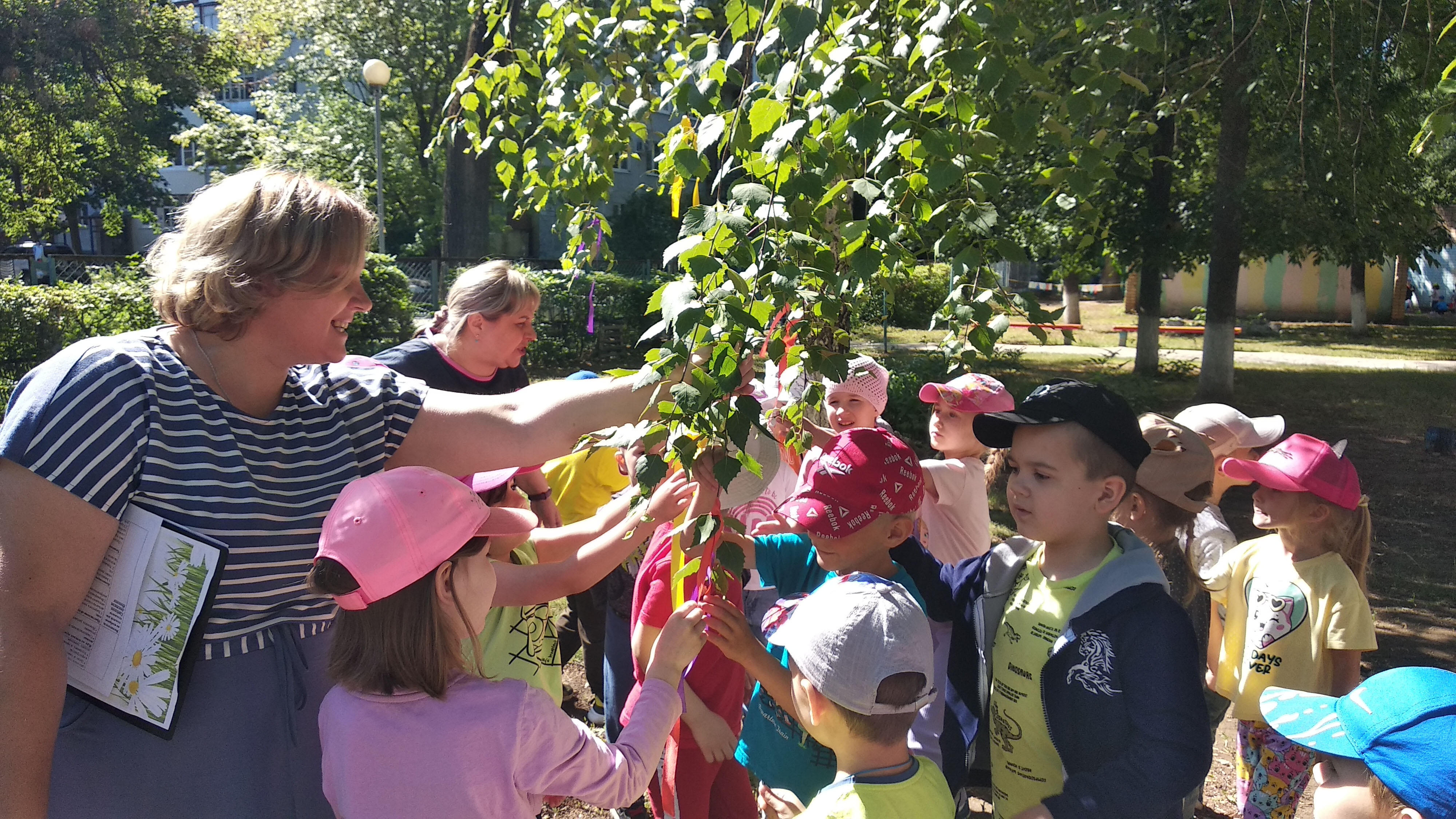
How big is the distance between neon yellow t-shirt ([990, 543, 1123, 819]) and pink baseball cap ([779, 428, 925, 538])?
0.37 metres

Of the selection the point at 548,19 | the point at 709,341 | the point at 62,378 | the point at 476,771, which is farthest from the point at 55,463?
the point at 548,19

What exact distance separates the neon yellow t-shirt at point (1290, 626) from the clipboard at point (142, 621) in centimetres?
255

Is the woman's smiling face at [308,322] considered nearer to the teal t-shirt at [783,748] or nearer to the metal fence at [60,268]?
the teal t-shirt at [783,748]

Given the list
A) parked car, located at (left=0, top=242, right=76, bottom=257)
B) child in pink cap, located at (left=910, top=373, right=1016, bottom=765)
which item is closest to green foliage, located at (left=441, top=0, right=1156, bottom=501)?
child in pink cap, located at (left=910, top=373, right=1016, bottom=765)

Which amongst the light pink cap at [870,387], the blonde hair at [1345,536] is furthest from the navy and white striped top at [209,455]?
the blonde hair at [1345,536]

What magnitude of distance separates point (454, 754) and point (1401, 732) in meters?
1.44

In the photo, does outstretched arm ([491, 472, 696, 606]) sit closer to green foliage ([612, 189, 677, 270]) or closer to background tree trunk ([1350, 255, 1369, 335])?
background tree trunk ([1350, 255, 1369, 335])

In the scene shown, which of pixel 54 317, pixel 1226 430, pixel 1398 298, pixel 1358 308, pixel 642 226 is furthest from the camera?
pixel 642 226

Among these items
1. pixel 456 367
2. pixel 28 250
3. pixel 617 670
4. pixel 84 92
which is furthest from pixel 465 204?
pixel 84 92

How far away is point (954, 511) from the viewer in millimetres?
3426

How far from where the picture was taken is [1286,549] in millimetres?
2891

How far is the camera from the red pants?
2543 millimetres

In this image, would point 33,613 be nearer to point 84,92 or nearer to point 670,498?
point 670,498

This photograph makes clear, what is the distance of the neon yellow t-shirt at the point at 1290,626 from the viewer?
2.68 metres
